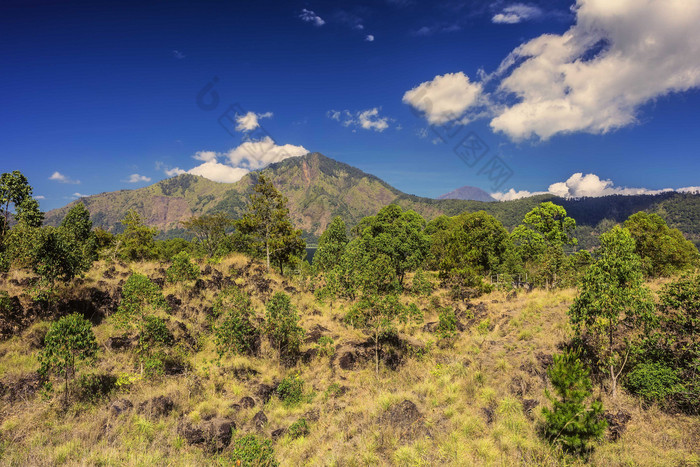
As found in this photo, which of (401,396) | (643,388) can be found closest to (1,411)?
(401,396)

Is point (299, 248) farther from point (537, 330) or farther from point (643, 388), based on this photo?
point (643, 388)

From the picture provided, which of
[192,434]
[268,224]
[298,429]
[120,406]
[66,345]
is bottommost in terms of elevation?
[298,429]

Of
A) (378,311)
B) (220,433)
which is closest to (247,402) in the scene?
(220,433)

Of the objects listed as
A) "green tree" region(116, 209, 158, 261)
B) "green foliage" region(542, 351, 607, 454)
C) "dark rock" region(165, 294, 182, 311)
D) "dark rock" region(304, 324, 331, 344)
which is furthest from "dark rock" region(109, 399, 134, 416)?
"green tree" region(116, 209, 158, 261)

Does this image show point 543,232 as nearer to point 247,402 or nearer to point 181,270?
point 247,402

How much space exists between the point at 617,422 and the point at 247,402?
44.5 ft

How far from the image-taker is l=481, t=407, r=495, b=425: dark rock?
32.6 feet

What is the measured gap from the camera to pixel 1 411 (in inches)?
363

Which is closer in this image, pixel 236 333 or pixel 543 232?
pixel 236 333

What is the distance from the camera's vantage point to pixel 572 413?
7762 mm

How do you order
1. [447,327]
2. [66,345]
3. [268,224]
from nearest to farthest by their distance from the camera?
1. [66,345]
2. [447,327]
3. [268,224]

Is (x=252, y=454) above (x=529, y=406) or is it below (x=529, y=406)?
below

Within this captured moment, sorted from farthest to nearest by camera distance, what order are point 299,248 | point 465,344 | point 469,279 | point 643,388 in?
point 299,248, point 469,279, point 465,344, point 643,388

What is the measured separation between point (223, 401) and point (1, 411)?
22.4 ft
